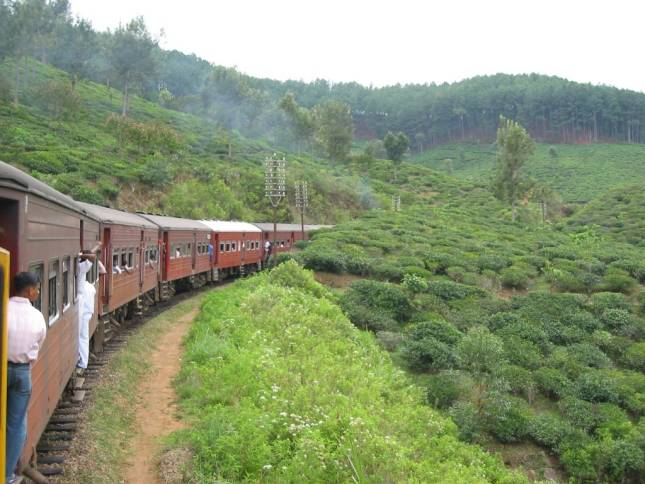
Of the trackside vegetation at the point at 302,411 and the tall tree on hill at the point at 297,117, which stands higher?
the tall tree on hill at the point at 297,117

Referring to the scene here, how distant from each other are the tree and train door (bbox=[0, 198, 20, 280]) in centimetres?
7788

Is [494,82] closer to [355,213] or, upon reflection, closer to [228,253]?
[355,213]

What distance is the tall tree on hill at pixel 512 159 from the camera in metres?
53.5

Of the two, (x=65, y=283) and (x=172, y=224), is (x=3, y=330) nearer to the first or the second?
(x=65, y=283)

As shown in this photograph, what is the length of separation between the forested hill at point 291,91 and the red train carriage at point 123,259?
46.1 metres

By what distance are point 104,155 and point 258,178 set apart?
1556cm

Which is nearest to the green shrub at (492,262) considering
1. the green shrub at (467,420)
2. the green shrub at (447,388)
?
the green shrub at (447,388)

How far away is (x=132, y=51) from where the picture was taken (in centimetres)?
7338

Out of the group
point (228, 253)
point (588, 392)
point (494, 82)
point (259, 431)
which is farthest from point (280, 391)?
point (494, 82)

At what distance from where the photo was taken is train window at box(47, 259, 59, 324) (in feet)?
21.5

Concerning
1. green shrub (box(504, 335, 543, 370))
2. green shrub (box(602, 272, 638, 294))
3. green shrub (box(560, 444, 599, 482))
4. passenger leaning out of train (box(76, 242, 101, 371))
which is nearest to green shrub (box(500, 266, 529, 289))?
green shrub (box(602, 272, 638, 294))

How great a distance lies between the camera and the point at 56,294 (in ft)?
23.1

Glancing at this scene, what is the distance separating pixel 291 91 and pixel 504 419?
129758 millimetres

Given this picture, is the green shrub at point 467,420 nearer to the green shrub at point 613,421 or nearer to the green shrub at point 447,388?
the green shrub at point 447,388
